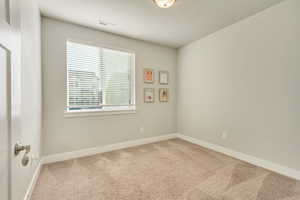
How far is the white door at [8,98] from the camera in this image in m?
0.58

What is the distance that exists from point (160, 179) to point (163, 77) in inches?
97.1

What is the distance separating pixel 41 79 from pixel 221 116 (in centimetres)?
342

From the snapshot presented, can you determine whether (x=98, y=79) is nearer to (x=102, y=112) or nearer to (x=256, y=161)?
(x=102, y=112)

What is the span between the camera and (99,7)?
2.15 metres

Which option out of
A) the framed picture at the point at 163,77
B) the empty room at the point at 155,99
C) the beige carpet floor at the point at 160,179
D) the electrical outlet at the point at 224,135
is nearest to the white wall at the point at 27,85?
the empty room at the point at 155,99

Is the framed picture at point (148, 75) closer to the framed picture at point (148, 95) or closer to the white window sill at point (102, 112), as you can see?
the framed picture at point (148, 95)

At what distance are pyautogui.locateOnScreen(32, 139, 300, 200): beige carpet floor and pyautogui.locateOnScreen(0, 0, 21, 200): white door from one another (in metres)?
1.27

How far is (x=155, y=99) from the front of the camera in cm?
365

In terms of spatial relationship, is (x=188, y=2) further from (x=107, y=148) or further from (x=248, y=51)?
→ (x=107, y=148)

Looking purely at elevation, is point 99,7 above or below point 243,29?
above

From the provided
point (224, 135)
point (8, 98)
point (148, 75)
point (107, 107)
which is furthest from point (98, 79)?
point (224, 135)

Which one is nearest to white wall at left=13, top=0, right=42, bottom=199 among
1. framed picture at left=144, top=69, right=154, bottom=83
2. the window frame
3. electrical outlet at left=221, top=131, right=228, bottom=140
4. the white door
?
the white door

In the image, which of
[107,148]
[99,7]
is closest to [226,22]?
[99,7]

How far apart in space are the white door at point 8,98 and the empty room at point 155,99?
2.67ft
